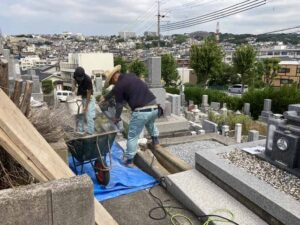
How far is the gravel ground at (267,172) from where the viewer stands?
9.57ft

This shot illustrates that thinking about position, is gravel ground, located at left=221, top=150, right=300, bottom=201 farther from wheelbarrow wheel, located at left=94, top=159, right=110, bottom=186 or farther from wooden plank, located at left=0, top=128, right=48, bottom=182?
wooden plank, located at left=0, top=128, right=48, bottom=182

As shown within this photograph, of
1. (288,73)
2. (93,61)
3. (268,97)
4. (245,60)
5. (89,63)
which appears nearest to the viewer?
(268,97)

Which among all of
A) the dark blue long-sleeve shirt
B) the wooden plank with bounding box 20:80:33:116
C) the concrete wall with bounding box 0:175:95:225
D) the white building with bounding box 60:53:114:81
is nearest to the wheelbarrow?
the dark blue long-sleeve shirt

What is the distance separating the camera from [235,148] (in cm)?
405

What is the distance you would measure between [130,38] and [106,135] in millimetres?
117093

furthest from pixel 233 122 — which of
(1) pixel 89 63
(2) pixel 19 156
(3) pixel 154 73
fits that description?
(1) pixel 89 63

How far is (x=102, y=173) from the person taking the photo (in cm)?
359

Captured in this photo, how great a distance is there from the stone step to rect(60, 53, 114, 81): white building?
150 feet

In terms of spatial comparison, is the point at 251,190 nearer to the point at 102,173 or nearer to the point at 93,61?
the point at 102,173

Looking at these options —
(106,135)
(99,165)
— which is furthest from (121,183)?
(106,135)

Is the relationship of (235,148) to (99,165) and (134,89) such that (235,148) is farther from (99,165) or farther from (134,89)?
(99,165)

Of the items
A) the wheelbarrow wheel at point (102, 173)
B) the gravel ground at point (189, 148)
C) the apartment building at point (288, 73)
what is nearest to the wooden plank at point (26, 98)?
the wheelbarrow wheel at point (102, 173)

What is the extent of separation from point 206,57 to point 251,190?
21308 millimetres

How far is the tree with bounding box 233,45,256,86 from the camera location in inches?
867
